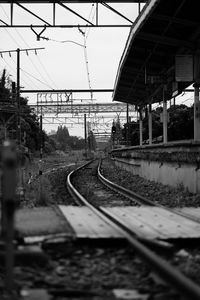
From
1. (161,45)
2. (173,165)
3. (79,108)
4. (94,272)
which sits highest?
(79,108)

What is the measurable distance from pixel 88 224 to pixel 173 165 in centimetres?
916

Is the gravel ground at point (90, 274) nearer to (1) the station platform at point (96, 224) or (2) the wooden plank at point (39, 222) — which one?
(1) the station platform at point (96, 224)

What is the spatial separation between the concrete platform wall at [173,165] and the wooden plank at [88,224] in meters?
4.66

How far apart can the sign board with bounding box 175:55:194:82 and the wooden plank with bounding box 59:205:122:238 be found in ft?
33.3

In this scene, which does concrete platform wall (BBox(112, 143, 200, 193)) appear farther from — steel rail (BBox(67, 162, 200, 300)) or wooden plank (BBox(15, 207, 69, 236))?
steel rail (BBox(67, 162, 200, 300))

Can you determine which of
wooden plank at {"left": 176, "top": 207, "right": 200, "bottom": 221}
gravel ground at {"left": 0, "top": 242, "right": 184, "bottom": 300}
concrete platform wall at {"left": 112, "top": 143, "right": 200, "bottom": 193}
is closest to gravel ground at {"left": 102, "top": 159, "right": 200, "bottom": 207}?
concrete platform wall at {"left": 112, "top": 143, "right": 200, "bottom": 193}

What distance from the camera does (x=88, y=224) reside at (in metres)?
8.45

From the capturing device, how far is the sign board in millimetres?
19312

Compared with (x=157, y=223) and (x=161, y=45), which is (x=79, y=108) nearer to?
(x=161, y=45)

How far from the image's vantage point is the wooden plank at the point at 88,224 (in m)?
7.40

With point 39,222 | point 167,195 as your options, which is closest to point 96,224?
point 39,222

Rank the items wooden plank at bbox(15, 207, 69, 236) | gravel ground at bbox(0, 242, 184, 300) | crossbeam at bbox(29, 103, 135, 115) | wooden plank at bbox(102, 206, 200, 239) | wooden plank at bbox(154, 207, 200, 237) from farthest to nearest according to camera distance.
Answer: crossbeam at bbox(29, 103, 135, 115) < wooden plank at bbox(154, 207, 200, 237) < wooden plank at bbox(102, 206, 200, 239) < wooden plank at bbox(15, 207, 69, 236) < gravel ground at bbox(0, 242, 184, 300)

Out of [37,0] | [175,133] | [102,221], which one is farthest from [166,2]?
[175,133]

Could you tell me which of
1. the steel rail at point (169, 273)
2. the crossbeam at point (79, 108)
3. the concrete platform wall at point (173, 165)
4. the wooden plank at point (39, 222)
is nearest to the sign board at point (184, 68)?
the concrete platform wall at point (173, 165)
